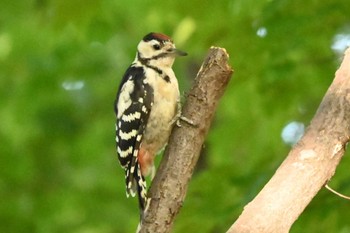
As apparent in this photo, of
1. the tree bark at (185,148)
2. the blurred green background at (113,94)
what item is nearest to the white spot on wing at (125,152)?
the blurred green background at (113,94)

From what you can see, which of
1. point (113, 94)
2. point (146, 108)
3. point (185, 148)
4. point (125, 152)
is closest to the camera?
point (185, 148)

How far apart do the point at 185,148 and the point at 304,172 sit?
77cm

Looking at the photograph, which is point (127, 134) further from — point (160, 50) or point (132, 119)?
point (160, 50)

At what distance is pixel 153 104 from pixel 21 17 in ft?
10.1

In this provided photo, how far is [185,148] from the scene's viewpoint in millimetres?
4551

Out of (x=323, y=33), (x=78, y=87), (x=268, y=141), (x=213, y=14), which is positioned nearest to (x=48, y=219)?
(x=78, y=87)

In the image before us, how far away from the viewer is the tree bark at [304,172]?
384cm

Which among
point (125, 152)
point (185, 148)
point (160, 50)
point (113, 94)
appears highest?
point (113, 94)

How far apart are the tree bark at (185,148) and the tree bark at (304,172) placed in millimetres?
565

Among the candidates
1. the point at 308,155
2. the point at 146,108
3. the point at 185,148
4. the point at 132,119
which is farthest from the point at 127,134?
the point at 308,155

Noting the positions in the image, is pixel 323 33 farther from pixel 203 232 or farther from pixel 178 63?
pixel 178 63

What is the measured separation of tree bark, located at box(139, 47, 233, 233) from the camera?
4395mm

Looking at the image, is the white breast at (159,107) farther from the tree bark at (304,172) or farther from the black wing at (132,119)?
the tree bark at (304,172)

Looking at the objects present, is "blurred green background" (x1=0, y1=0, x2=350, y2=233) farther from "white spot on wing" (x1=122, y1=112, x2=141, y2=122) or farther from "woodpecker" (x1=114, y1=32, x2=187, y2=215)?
"white spot on wing" (x1=122, y1=112, x2=141, y2=122)
